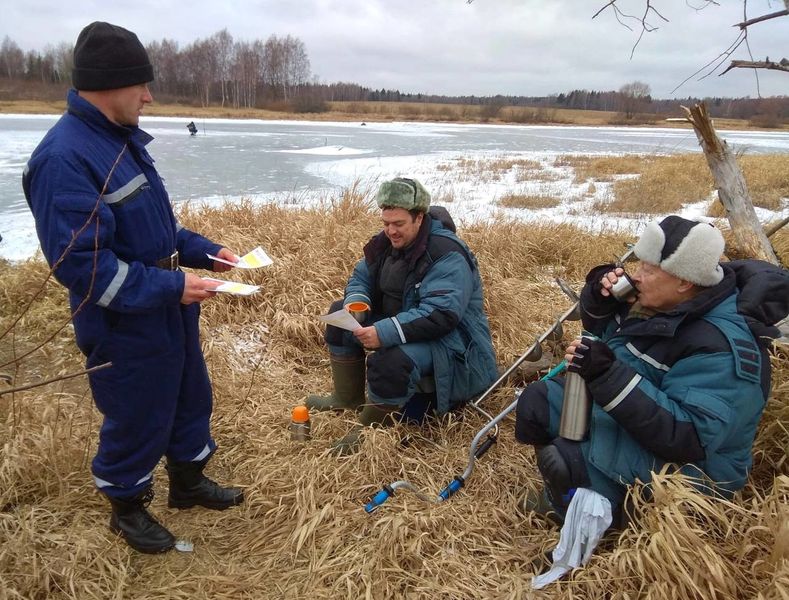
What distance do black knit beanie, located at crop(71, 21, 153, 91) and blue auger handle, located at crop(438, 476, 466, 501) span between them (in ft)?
7.22

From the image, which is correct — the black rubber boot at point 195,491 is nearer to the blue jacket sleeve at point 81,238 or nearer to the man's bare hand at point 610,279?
the blue jacket sleeve at point 81,238

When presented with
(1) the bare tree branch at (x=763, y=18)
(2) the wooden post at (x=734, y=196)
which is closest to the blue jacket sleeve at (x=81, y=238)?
(1) the bare tree branch at (x=763, y=18)

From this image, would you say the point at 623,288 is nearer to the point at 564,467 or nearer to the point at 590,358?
the point at 590,358

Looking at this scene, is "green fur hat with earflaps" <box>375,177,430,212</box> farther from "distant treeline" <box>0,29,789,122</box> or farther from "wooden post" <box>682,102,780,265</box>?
"distant treeline" <box>0,29,789,122</box>

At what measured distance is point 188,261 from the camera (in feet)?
8.29

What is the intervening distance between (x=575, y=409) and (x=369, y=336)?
1127 millimetres

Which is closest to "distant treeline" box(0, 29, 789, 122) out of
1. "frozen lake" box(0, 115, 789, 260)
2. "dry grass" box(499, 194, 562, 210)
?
"frozen lake" box(0, 115, 789, 260)

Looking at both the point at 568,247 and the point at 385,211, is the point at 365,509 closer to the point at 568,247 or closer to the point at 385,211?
the point at 385,211

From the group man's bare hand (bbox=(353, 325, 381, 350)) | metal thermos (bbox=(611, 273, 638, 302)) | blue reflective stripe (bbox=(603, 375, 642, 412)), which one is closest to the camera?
blue reflective stripe (bbox=(603, 375, 642, 412))

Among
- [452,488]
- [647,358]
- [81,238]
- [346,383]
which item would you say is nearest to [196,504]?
[346,383]

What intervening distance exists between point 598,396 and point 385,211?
1.53m

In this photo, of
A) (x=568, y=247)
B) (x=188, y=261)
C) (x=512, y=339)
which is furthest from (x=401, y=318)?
(x=568, y=247)

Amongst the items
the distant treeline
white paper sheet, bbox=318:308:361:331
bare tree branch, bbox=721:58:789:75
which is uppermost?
the distant treeline

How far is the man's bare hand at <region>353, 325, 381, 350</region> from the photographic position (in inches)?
109
